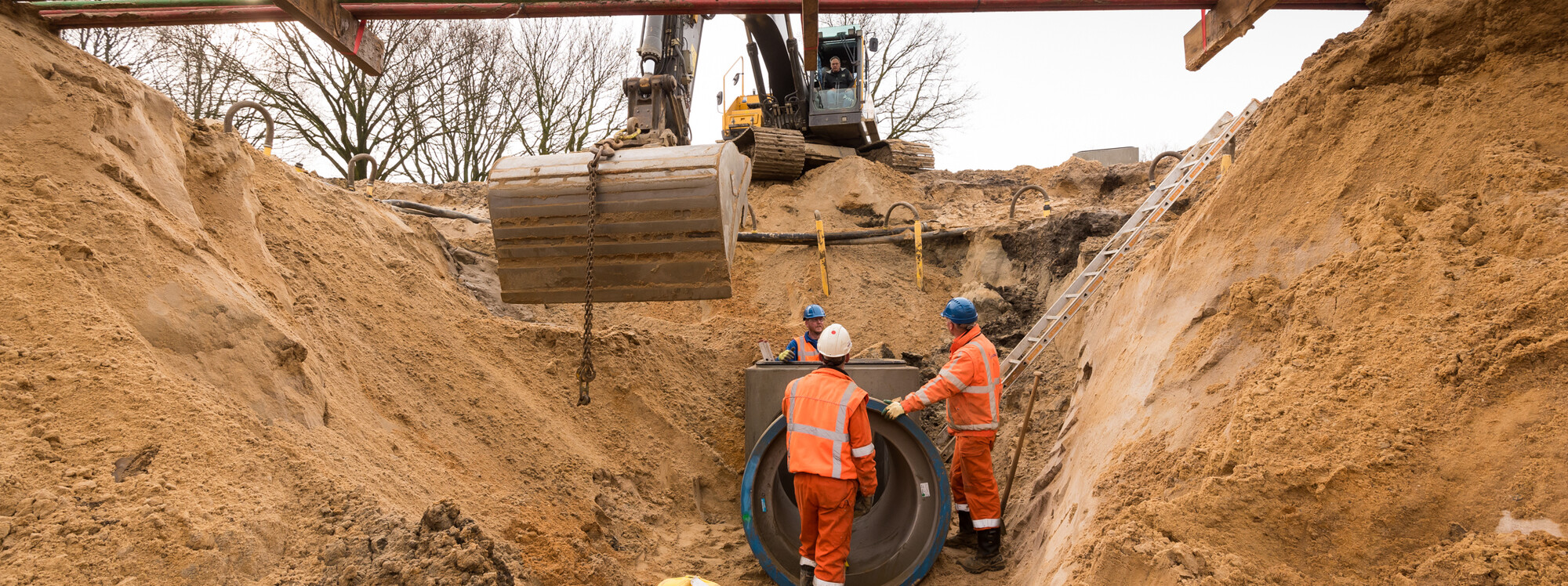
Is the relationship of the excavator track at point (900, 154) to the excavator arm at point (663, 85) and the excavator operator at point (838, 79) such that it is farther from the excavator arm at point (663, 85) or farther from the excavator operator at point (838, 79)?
the excavator arm at point (663, 85)

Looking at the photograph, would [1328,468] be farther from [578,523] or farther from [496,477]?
[496,477]

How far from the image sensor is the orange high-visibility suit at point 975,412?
4.87 meters

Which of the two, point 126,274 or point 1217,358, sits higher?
point 126,274

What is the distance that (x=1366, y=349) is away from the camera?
3.10 meters

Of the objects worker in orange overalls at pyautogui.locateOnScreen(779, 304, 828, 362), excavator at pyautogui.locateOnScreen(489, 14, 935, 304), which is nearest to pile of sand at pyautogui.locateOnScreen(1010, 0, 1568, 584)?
Result: excavator at pyautogui.locateOnScreen(489, 14, 935, 304)

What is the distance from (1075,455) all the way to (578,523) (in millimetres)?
2961

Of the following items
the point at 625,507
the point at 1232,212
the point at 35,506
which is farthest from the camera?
the point at 625,507

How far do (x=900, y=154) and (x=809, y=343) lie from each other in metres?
7.94

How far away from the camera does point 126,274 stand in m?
3.37

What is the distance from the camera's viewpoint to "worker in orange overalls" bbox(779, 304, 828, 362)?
675 cm

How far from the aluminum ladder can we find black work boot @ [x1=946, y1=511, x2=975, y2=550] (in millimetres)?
1203

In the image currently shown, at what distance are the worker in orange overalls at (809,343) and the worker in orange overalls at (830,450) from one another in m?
2.12

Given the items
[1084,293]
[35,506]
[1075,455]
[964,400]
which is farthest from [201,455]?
[1084,293]

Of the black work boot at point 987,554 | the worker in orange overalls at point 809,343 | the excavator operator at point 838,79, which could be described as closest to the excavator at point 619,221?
the worker in orange overalls at point 809,343
